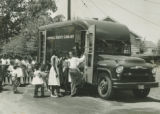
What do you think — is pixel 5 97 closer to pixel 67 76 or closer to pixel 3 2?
pixel 67 76

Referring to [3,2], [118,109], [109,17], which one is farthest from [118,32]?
[3,2]

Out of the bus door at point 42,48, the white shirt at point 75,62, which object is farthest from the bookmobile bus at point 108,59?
the bus door at point 42,48

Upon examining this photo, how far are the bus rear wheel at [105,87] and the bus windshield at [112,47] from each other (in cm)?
126

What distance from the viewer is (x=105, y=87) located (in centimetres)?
1311

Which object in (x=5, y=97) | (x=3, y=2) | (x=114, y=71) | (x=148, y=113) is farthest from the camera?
(x=3, y=2)

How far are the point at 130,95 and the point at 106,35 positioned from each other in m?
2.76

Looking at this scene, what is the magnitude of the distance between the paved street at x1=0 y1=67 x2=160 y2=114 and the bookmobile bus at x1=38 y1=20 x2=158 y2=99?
563mm

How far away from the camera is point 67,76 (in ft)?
49.2

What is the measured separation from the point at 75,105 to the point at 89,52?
111 inches

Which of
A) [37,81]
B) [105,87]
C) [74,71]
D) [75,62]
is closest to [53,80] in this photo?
[37,81]

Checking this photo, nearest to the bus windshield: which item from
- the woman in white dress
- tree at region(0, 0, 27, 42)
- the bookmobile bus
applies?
the bookmobile bus

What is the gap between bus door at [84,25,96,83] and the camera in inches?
535

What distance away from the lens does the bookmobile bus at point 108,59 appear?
1271cm

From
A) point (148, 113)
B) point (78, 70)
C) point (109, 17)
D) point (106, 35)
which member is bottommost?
point (148, 113)
